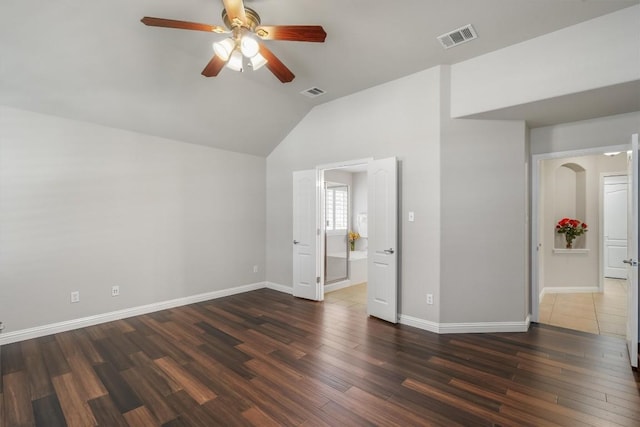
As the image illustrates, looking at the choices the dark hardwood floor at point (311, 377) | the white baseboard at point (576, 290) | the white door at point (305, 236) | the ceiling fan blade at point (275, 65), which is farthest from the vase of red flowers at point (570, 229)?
the ceiling fan blade at point (275, 65)

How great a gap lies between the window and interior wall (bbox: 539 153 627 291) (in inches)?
158

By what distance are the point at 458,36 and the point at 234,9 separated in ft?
7.39

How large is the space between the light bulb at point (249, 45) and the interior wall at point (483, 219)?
7.96 ft

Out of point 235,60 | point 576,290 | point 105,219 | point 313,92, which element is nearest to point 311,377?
point 235,60

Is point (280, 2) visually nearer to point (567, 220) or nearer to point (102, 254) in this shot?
point (102, 254)

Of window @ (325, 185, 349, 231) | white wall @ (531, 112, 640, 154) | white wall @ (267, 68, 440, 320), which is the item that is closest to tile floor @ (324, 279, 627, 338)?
white wall @ (267, 68, 440, 320)

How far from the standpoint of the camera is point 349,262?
20.2ft

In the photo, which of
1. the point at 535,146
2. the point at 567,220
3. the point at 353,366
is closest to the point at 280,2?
the point at 353,366

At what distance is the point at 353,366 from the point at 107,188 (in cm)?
389

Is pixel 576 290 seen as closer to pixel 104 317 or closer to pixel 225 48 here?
pixel 225 48

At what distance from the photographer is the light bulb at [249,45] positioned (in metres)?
2.36

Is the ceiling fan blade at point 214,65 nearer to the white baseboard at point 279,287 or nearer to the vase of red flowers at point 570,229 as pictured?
the white baseboard at point 279,287

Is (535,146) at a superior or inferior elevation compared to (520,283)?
superior

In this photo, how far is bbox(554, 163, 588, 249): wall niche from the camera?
5531mm
